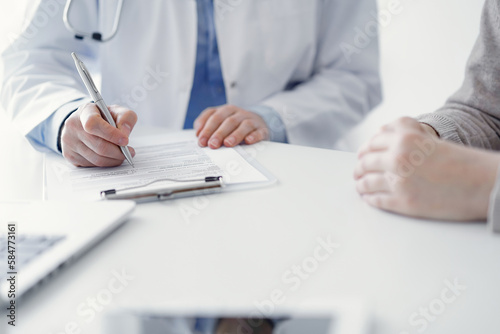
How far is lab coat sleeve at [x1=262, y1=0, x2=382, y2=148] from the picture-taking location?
3.61ft

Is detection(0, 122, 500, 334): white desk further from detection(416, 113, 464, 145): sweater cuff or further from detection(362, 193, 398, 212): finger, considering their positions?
detection(416, 113, 464, 145): sweater cuff

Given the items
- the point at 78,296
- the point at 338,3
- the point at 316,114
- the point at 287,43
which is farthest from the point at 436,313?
the point at 338,3

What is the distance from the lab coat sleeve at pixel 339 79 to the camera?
110 cm

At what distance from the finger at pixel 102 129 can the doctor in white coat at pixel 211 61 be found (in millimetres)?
221

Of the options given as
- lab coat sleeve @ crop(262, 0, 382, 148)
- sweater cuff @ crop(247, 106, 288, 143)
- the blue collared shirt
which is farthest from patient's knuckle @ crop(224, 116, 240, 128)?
the blue collared shirt

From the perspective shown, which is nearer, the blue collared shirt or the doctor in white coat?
the doctor in white coat

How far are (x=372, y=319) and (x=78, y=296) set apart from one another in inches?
8.5

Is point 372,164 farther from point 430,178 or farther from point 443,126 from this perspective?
point 443,126

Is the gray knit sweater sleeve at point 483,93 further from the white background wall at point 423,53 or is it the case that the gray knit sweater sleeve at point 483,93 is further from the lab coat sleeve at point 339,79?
the white background wall at point 423,53

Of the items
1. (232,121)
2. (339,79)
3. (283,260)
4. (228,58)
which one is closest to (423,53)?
(339,79)

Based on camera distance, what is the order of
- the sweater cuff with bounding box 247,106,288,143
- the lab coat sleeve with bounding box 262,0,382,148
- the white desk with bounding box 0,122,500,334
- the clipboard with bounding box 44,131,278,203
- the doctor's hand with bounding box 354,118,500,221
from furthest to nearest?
1. the lab coat sleeve with bounding box 262,0,382,148
2. the sweater cuff with bounding box 247,106,288,143
3. the clipboard with bounding box 44,131,278,203
4. the doctor's hand with bounding box 354,118,500,221
5. the white desk with bounding box 0,122,500,334

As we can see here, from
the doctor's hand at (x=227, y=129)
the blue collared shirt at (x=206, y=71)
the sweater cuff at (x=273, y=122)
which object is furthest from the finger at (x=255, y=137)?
the blue collared shirt at (x=206, y=71)

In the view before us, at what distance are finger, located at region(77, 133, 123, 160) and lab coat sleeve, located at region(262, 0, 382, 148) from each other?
18.3 inches

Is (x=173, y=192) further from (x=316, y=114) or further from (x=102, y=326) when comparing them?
(x=316, y=114)
